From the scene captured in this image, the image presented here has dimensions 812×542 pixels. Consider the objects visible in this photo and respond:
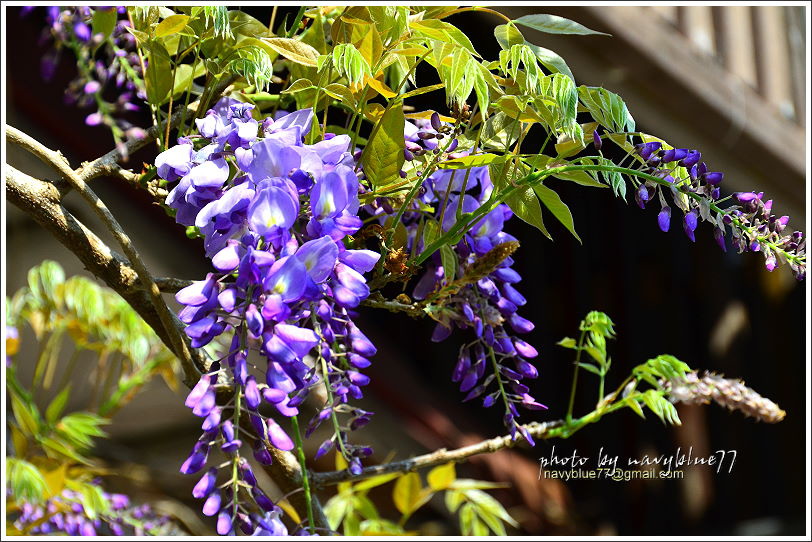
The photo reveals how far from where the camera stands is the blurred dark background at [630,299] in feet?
7.18

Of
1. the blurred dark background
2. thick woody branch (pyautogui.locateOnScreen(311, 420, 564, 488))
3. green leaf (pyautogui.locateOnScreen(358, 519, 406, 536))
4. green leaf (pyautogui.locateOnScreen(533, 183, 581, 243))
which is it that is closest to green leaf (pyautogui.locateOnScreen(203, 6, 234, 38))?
green leaf (pyautogui.locateOnScreen(533, 183, 581, 243))

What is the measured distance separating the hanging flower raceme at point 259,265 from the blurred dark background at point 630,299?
59.0 inches

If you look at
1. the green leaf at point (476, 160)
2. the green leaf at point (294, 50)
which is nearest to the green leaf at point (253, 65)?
the green leaf at point (294, 50)

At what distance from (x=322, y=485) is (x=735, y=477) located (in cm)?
299

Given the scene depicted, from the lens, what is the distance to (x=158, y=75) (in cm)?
65

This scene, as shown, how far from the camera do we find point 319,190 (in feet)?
1.62

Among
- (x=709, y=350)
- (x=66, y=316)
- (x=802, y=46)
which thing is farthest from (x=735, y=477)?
(x=66, y=316)

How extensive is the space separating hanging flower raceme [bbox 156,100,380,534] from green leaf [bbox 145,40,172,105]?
117mm

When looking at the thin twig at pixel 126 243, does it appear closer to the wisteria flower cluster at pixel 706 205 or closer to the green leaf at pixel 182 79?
the green leaf at pixel 182 79

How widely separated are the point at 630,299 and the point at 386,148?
9.20ft

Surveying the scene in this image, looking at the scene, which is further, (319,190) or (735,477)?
(735,477)

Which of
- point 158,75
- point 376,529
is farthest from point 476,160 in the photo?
point 376,529

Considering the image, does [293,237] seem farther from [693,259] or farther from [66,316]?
[693,259]

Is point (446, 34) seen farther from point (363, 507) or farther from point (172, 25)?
point (363, 507)
